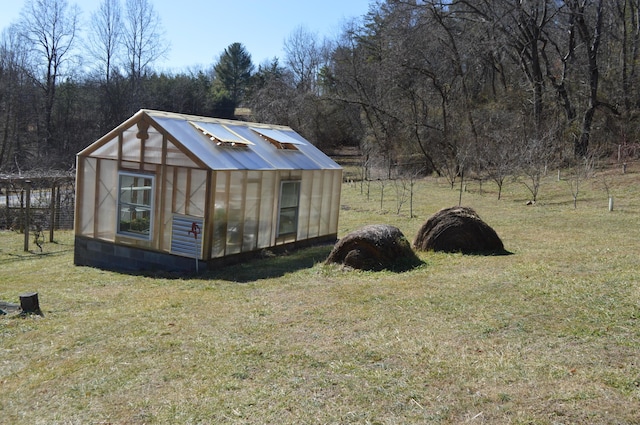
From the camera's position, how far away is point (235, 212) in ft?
40.0

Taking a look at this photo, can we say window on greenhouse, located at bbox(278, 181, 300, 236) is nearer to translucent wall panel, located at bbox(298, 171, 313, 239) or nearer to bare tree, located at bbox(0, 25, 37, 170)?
translucent wall panel, located at bbox(298, 171, 313, 239)

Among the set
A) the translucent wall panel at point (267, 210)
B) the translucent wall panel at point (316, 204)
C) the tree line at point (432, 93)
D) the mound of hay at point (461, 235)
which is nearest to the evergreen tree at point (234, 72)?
the tree line at point (432, 93)

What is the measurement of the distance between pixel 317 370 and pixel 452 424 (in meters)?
1.66

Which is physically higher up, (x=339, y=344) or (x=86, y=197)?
(x=86, y=197)

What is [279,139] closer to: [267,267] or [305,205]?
[305,205]

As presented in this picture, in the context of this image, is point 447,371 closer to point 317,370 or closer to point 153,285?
point 317,370

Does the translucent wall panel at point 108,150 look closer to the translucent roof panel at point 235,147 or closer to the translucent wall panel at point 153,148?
the translucent wall panel at point 153,148

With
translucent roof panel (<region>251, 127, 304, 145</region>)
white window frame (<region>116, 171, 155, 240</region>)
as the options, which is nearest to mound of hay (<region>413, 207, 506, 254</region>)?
translucent roof panel (<region>251, 127, 304, 145</region>)

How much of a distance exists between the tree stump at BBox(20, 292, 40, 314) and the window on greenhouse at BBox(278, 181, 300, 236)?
243 inches

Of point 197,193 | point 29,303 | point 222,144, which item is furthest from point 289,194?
point 29,303

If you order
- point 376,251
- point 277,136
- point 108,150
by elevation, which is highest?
point 277,136

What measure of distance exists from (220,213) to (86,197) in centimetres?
385

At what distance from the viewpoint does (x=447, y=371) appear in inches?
215

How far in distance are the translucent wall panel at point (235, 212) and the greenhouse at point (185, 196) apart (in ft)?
0.07
